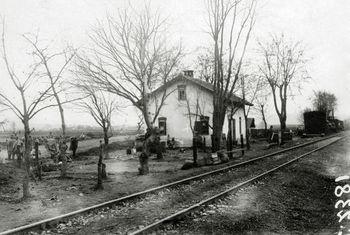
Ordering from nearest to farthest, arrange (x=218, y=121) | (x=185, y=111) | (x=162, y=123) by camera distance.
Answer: (x=218, y=121) < (x=185, y=111) < (x=162, y=123)

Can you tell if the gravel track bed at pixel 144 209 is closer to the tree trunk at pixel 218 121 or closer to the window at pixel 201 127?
the tree trunk at pixel 218 121

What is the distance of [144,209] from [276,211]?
10.2 ft

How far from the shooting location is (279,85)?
136ft

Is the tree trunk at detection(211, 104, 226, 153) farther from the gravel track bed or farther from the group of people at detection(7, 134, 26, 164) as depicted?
the group of people at detection(7, 134, 26, 164)

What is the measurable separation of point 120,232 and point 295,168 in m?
10.0

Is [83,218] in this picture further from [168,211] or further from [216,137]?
[216,137]

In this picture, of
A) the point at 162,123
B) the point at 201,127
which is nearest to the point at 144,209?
the point at 201,127

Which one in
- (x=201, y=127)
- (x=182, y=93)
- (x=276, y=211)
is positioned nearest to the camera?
(x=276, y=211)

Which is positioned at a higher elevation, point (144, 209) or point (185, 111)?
point (185, 111)

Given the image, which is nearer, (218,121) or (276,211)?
(276,211)

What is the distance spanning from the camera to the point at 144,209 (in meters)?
8.89

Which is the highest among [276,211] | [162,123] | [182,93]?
[182,93]

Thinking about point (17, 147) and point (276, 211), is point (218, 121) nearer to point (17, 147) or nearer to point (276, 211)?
point (17, 147)

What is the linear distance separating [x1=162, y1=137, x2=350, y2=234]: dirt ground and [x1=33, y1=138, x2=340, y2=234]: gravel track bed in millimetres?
796
